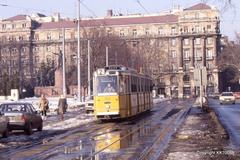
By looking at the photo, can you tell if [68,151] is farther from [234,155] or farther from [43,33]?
[43,33]

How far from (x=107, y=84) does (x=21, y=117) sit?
11.8m

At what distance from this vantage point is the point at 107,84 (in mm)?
41656

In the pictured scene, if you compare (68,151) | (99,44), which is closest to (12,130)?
(68,151)

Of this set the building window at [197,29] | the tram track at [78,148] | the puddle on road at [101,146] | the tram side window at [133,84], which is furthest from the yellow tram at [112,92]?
the building window at [197,29]

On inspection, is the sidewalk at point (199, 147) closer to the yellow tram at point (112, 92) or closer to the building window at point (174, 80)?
the yellow tram at point (112, 92)

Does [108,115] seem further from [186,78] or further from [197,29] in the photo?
[197,29]

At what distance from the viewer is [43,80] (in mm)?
145250

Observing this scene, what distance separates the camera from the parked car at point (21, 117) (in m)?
30.6

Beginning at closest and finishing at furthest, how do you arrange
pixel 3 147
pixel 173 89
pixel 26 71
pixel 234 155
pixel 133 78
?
pixel 234 155, pixel 3 147, pixel 133 78, pixel 26 71, pixel 173 89

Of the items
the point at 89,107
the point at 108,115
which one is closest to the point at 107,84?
the point at 108,115

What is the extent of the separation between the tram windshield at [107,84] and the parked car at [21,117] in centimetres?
920

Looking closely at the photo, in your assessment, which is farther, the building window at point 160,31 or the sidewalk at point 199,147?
the building window at point 160,31

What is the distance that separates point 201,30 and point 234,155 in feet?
531

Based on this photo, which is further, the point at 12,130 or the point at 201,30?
the point at 201,30
